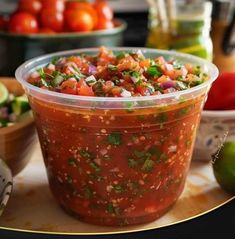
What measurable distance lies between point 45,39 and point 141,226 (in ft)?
2.17

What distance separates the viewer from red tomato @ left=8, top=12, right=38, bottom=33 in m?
1.29

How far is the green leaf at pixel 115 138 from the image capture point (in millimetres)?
670

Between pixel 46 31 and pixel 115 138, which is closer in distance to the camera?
pixel 115 138

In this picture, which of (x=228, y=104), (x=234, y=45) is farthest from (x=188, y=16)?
(x=228, y=104)

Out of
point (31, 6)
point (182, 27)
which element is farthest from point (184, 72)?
point (31, 6)

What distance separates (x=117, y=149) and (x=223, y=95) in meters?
0.31

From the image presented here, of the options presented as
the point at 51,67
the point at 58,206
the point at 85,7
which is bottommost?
the point at 58,206

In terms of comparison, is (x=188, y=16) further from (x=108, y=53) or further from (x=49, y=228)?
(x=49, y=228)

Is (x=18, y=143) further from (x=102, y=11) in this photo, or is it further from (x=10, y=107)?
(x=102, y=11)

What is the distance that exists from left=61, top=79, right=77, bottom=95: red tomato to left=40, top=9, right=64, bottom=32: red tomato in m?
0.65

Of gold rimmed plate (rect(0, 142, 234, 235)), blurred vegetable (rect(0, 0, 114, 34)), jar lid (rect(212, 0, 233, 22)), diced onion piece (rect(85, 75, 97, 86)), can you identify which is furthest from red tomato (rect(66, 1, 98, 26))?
diced onion piece (rect(85, 75, 97, 86))

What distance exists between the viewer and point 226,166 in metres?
0.78

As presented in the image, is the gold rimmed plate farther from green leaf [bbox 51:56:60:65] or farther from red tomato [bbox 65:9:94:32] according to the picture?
red tomato [bbox 65:9:94:32]

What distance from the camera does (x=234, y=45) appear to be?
3.94 ft
